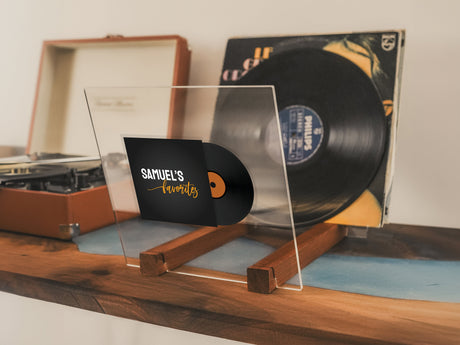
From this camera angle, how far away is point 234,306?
66cm

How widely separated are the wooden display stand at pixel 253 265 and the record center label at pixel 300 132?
16cm

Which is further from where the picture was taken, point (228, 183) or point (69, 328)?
point (69, 328)

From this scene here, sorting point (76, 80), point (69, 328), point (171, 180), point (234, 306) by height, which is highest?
point (76, 80)

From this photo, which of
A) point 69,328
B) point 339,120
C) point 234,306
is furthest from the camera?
point 69,328

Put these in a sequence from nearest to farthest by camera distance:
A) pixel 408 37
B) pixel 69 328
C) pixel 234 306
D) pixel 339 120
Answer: pixel 234 306
pixel 339 120
pixel 408 37
pixel 69 328

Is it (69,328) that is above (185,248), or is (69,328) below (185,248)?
below

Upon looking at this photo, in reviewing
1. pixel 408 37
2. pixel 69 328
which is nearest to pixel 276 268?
pixel 408 37

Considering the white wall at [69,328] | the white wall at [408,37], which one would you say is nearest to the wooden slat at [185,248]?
the white wall at [69,328]

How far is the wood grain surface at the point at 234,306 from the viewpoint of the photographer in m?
0.59

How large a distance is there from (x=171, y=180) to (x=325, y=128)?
0.36 meters

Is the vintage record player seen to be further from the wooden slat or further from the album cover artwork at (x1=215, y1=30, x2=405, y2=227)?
the album cover artwork at (x1=215, y1=30, x2=405, y2=227)

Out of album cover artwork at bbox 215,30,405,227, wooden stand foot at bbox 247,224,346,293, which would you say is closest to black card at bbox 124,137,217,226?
wooden stand foot at bbox 247,224,346,293

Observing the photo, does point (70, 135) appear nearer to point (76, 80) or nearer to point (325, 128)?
point (76, 80)

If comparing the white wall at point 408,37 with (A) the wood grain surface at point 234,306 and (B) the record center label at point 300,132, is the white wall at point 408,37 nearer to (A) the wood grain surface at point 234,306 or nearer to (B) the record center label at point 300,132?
(B) the record center label at point 300,132
